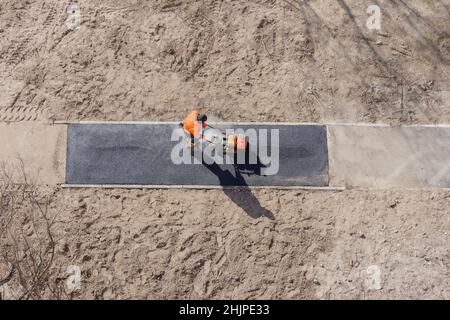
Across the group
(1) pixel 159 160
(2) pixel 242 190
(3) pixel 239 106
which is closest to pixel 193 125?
(1) pixel 159 160

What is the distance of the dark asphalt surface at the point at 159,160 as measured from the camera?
1084 centimetres

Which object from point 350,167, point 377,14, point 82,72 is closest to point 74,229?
point 82,72

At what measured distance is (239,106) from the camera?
36.8ft

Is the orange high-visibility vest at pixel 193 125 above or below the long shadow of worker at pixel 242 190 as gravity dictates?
above

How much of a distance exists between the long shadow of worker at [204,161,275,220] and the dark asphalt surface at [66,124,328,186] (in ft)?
0.09

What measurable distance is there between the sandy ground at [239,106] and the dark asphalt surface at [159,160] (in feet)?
1.10

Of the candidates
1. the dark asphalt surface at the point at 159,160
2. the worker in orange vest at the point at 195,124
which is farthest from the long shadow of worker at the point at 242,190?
the worker in orange vest at the point at 195,124

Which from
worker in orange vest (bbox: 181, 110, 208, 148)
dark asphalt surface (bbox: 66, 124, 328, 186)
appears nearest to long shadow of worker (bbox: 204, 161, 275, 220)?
dark asphalt surface (bbox: 66, 124, 328, 186)

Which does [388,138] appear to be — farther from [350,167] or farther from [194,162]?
[194,162]

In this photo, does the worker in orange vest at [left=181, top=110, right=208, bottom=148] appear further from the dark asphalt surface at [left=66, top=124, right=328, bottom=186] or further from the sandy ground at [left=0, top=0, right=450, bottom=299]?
the sandy ground at [left=0, top=0, right=450, bottom=299]

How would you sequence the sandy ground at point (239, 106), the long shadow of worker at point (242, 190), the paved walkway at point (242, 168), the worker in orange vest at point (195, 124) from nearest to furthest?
the worker in orange vest at point (195, 124)
the sandy ground at point (239, 106)
the long shadow of worker at point (242, 190)
the paved walkway at point (242, 168)

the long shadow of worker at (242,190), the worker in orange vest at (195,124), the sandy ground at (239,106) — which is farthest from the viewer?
the long shadow of worker at (242,190)

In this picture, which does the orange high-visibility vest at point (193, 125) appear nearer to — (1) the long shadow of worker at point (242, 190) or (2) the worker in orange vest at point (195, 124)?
(2) the worker in orange vest at point (195, 124)

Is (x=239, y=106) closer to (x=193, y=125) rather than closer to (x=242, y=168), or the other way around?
(x=242, y=168)
